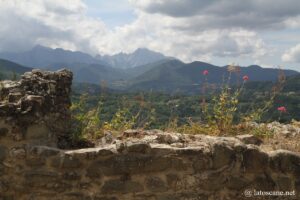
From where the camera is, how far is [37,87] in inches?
239

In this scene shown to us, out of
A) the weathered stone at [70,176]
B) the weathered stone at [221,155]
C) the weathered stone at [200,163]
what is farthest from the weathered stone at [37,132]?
the weathered stone at [221,155]

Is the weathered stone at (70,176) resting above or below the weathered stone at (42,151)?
below

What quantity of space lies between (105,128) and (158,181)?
1.91 m

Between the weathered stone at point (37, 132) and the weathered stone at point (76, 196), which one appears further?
the weathered stone at point (37, 132)

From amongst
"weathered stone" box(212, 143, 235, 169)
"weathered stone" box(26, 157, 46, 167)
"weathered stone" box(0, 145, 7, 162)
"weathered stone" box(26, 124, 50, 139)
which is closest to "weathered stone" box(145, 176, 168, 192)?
"weathered stone" box(212, 143, 235, 169)

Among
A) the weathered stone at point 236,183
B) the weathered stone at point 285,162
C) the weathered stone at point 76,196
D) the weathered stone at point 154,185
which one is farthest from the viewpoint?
the weathered stone at point 285,162

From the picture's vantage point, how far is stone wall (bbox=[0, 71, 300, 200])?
213 inches

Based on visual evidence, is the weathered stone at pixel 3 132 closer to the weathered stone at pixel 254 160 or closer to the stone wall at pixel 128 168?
the stone wall at pixel 128 168

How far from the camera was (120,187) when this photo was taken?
5.46 m

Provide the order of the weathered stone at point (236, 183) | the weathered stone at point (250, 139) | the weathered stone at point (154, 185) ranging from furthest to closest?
the weathered stone at point (250, 139), the weathered stone at point (236, 183), the weathered stone at point (154, 185)

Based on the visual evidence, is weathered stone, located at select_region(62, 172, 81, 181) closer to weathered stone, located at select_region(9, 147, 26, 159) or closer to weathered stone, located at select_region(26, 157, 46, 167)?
weathered stone, located at select_region(26, 157, 46, 167)

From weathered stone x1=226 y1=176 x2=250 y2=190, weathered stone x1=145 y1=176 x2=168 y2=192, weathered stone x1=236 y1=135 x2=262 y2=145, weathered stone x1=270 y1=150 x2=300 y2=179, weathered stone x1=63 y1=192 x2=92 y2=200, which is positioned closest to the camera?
weathered stone x1=63 y1=192 x2=92 y2=200

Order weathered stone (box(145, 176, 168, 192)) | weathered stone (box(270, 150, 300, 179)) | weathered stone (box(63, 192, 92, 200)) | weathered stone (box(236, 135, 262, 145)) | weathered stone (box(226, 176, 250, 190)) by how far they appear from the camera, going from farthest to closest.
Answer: weathered stone (box(236, 135, 262, 145)) < weathered stone (box(270, 150, 300, 179)) < weathered stone (box(226, 176, 250, 190)) < weathered stone (box(145, 176, 168, 192)) < weathered stone (box(63, 192, 92, 200))

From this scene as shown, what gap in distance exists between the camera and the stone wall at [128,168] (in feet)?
17.8
